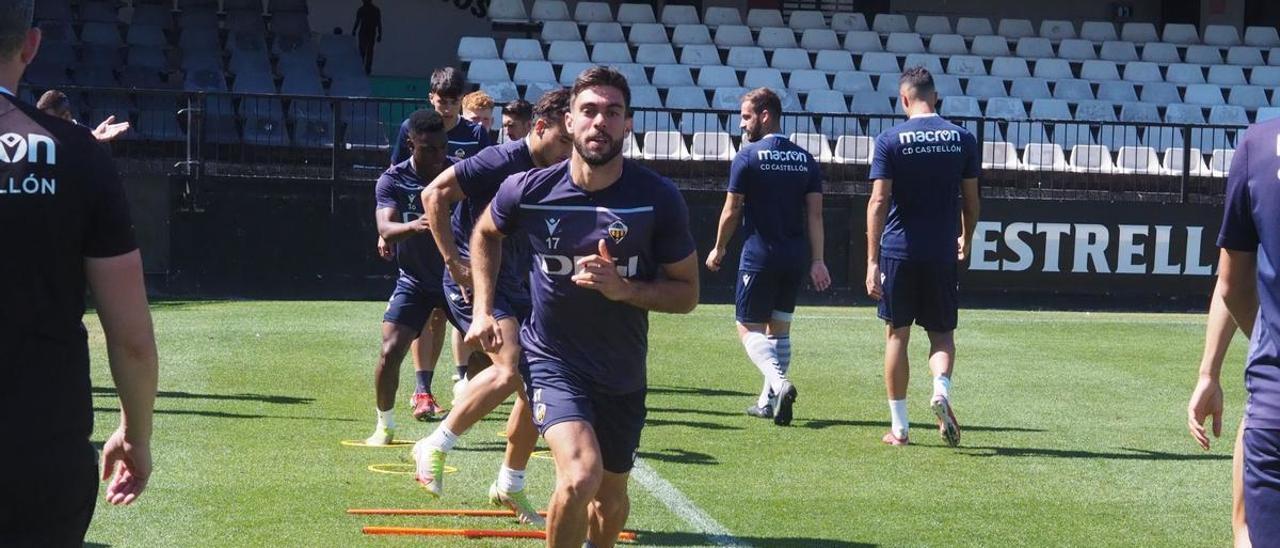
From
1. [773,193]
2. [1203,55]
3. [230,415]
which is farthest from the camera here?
[1203,55]

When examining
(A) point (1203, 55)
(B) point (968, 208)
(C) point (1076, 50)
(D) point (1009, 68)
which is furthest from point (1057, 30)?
(B) point (968, 208)

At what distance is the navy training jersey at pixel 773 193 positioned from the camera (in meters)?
10.7

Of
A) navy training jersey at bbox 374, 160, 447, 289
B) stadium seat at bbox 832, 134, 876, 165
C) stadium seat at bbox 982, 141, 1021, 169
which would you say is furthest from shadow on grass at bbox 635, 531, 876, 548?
stadium seat at bbox 982, 141, 1021, 169

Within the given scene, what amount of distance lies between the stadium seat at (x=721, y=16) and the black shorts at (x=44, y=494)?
2354 centimetres

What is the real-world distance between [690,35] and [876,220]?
53.8ft

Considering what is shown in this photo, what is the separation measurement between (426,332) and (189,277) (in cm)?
806

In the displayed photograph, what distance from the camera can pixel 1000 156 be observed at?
20.8 m

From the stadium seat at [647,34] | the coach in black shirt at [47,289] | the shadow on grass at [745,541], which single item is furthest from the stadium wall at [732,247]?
the coach in black shirt at [47,289]

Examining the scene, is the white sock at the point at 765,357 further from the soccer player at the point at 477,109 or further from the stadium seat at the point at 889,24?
the stadium seat at the point at 889,24

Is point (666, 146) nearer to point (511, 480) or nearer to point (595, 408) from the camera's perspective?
point (511, 480)

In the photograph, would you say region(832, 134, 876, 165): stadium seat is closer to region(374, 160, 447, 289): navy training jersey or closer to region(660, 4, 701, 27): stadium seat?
region(660, 4, 701, 27): stadium seat

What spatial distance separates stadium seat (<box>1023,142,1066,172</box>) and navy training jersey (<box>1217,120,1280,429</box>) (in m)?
16.4

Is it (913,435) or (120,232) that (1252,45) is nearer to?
(913,435)

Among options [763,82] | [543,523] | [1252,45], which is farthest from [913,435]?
[1252,45]
